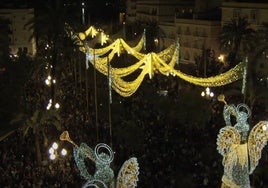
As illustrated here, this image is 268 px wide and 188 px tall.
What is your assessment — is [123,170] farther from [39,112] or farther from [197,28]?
[197,28]

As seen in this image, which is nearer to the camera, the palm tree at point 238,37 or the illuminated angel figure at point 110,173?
the illuminated angel figure at point 110,173

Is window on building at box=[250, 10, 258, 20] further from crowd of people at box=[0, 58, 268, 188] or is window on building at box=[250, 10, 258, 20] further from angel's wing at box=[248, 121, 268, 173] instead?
angel's wing at box=[248, 121, 268, 173]

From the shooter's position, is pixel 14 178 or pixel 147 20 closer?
pixel 14 178

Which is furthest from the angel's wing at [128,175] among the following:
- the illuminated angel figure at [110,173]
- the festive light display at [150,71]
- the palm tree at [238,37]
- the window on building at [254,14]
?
the window on building at [254,14]

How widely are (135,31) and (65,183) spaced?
137 feet

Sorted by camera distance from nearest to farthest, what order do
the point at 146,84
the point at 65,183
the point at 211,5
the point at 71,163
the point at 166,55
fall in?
the point at 65,183 → the point at 71,163 → the point at 146,84 → the point at 166,55 → the point at 211,5

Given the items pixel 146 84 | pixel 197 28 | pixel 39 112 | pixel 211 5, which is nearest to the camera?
pixel 39 112

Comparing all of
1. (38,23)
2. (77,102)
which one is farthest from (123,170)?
(38,23)

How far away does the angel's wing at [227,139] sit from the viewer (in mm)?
17719

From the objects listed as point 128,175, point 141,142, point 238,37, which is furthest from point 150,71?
point 128,175

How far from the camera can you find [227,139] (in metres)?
17.9

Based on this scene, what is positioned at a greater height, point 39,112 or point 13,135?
point 39,112

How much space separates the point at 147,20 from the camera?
65.0m

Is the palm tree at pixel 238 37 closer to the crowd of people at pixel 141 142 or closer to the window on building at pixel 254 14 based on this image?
the window on building at pixel 254 14
